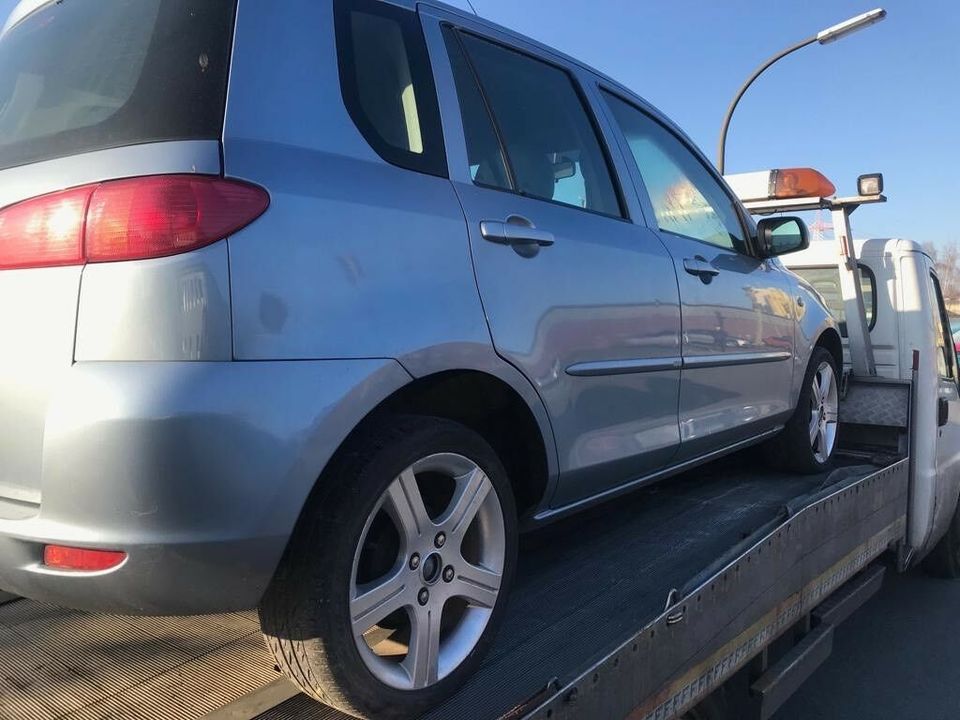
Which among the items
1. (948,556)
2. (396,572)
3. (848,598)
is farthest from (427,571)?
(948,556)

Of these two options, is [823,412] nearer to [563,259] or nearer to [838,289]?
[838,289]

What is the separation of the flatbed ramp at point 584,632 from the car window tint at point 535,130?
1.15 meters

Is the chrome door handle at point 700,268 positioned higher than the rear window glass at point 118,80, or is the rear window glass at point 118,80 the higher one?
the rear window glass at point 118,80

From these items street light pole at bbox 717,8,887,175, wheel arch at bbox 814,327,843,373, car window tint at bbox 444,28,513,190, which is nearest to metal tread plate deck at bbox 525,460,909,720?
wheel arch at bbox 814,327,843,373

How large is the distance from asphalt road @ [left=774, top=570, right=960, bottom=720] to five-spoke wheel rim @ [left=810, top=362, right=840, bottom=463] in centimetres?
105

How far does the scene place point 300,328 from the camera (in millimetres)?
1447

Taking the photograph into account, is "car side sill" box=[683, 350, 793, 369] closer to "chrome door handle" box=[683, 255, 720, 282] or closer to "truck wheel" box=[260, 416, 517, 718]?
"chrome door handle" box=[683, 255, 720, 282]

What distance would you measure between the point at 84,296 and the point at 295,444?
45 cm

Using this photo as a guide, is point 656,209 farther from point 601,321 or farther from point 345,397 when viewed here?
point 345,397

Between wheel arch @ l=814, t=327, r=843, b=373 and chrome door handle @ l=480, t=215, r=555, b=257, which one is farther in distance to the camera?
wheel arch @ l=814, t=327, r=843, b=373

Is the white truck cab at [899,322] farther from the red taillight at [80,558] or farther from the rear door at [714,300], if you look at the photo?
the red taillight at [80,558]

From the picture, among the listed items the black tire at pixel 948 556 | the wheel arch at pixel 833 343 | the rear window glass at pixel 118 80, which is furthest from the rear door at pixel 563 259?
the black tire at pixel 948 556

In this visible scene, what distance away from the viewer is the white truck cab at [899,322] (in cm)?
396

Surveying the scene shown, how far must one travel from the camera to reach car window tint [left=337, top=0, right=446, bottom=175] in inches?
69.8
